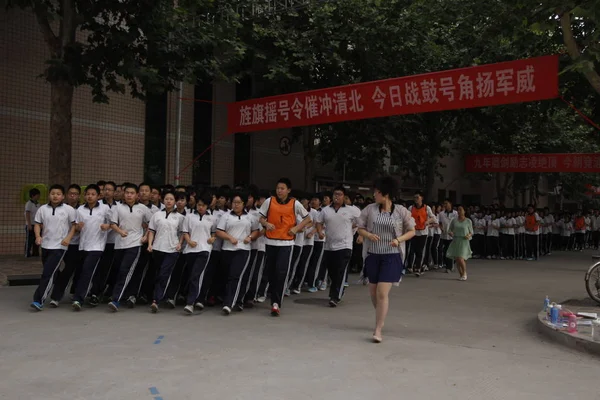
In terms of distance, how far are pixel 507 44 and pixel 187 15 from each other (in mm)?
8953

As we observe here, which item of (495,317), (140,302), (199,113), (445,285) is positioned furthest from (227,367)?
(199,113)

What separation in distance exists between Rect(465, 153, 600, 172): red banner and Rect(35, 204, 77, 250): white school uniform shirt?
19.5 m

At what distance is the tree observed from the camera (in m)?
11.3

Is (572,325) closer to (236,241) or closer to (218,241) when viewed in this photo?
(236,241)

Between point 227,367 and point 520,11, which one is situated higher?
point 520,11

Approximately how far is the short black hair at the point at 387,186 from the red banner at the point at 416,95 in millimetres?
4931

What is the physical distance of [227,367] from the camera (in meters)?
5.14

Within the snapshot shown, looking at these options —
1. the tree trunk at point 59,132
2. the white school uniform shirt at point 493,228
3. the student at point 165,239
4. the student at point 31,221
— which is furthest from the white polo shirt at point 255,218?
the white school uniform shirt at point 493,228

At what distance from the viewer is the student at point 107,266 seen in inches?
324

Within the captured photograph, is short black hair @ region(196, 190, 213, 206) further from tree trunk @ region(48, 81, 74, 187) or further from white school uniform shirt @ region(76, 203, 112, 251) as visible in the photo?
tree trunk @ region(48, 81, 74, 187)

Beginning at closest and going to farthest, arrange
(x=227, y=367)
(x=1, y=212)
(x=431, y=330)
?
(x=227, y=367) < (x=431, y=330) < (x=1, y=212)

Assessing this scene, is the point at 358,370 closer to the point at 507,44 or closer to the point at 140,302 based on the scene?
the point at 140,302

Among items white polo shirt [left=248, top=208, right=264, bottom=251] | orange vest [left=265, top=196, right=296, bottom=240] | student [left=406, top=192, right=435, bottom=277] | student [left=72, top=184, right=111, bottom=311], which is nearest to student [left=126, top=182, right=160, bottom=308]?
student [left=72, top=184, right=111, bottom=311]

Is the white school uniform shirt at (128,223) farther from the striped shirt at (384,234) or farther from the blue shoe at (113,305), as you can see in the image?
the striped shirt at (384,234)
